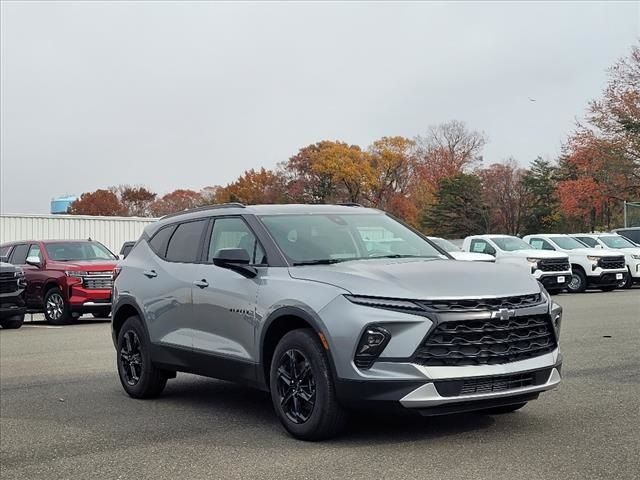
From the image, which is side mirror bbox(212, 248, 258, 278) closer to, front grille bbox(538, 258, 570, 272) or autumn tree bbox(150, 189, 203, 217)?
front grille bbox(538, 258, 570, 272)

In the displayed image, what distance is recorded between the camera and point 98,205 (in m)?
91.3

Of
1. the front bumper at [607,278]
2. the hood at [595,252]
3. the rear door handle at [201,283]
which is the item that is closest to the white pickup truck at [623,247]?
the hood at [595,252]

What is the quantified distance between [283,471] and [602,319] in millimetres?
11231

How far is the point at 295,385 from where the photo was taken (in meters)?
6.48

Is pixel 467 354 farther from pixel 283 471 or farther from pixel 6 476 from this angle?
pixel 6 476

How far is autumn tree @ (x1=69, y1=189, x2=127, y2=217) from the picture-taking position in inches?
3583

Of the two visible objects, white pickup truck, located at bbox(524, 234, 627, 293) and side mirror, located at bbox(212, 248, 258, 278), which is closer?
side mirror, located at bbox(212, 248, 258, 278)

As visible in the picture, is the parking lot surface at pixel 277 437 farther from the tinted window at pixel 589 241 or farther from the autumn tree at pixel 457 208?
the autumn tree at pixel 457 208

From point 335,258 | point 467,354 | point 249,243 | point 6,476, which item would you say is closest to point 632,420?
point 467,354

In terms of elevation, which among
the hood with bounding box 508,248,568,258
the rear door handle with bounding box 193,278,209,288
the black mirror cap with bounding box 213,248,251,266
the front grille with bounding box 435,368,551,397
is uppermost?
the black mirror cap with bounding box 213,248,251,266

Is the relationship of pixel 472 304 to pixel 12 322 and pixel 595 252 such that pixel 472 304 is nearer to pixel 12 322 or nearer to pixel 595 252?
pixel 12 322

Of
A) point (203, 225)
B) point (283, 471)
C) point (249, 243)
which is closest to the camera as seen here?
point (283, 471)

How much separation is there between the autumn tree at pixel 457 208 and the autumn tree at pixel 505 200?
4.85 ft

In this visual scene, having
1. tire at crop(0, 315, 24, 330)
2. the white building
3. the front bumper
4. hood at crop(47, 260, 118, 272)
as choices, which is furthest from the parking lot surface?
the white building
